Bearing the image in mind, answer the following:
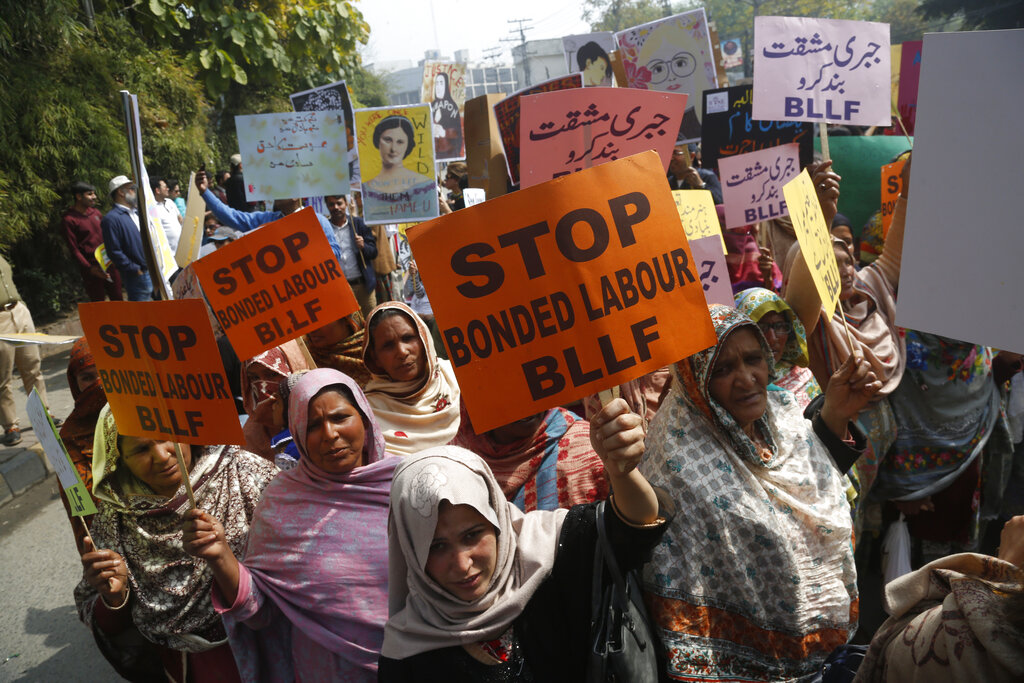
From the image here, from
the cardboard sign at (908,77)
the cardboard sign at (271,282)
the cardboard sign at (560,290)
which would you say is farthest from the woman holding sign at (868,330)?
the cardboard sign at (908,77)

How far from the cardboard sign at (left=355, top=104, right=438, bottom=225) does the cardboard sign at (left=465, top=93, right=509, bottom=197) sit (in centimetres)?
140

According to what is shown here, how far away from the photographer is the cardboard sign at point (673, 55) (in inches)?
254

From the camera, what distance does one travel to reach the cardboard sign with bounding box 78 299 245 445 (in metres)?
2.24

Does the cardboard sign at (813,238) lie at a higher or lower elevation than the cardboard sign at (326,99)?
lower

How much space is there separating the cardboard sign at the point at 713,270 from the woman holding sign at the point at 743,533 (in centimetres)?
141

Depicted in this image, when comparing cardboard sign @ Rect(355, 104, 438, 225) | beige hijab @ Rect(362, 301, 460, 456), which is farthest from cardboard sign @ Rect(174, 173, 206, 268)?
cardboard sign @ Rect(355, 104, 438, 225)

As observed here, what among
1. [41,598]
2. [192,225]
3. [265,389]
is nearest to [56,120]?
[41,598]

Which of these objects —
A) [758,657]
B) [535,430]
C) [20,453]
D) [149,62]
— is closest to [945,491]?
[758,657]

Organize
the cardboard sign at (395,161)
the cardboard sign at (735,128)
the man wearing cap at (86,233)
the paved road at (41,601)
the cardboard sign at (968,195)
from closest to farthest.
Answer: the cardboard sign at (968,195) < the paved road at (41,601) < the cardboard sign at (735,128) < the cardboard sign at (395,161) < the man wearing cap at (86,233)

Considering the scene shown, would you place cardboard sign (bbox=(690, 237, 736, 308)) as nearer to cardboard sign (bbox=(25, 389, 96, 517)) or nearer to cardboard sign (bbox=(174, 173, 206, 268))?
cardboard sign (bbox=(174, 173, 206, 268))

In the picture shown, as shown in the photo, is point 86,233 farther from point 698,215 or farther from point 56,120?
point 698,215

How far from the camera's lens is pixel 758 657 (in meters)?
2.00

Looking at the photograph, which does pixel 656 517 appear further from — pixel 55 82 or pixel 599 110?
pixel 55 82

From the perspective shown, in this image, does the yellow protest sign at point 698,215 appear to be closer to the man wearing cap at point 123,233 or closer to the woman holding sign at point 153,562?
the woman holding sign at point 153,562
